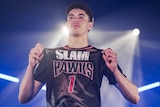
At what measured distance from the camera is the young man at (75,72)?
2.10 m

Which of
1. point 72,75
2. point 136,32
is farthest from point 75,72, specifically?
point 136,32

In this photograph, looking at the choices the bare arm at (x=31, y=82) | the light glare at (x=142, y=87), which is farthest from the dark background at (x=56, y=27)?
the bare arm at (x=31, y=82)

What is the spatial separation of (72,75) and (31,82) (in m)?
0.31

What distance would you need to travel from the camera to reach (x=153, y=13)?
296 centimetres

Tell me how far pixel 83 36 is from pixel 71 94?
1.61ft

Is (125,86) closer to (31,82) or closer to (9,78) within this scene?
(31,82)

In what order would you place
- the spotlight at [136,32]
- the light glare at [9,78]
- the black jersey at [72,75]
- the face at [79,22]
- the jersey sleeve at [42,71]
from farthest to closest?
the spotlight at [136,32], the light glare at [9,78], the face at [79,22], the jersey sleeve at [42,71], the black jersey at [72,75]

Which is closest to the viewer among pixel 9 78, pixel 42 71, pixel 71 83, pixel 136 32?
pixel 71 83

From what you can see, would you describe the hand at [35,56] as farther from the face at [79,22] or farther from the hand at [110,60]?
the hand at [110,60]

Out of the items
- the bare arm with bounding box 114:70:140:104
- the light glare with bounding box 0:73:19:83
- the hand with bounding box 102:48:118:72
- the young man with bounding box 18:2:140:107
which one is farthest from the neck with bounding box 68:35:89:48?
the light glare with bounding box 0:73:19:83

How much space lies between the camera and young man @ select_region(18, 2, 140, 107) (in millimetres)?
2104

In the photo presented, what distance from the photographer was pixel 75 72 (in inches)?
86.0

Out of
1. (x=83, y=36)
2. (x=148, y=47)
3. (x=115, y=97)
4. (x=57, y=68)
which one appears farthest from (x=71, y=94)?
(x=148, y=47)

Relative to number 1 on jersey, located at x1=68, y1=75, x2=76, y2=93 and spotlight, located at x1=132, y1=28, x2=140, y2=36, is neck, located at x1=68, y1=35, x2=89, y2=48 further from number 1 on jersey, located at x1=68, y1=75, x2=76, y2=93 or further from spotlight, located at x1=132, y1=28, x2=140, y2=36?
spotlight, located at x1=132, y1=28, x2=140, y2=36
